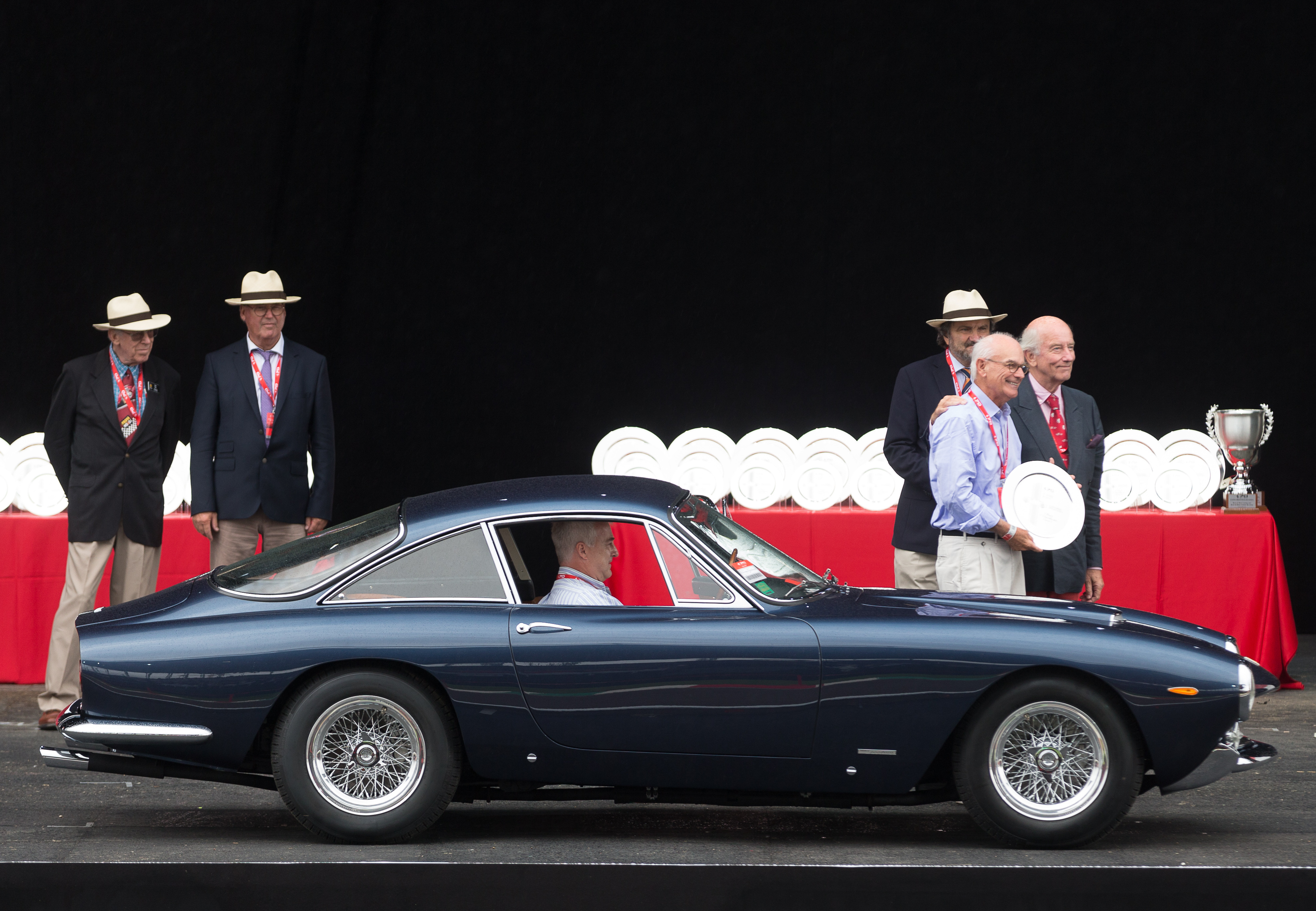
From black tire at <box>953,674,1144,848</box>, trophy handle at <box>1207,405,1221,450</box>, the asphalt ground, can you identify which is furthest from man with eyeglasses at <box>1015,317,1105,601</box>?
trophy handle at <box>1207,405,1221,450</box>

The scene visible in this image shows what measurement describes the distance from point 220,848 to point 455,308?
5.61 m

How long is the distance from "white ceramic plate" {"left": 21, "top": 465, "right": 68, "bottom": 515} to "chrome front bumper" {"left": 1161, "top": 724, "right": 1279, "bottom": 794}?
5516mm

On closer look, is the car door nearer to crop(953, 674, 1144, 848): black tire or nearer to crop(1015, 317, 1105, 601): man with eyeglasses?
crop(953, 674, 1144, 848): black tire

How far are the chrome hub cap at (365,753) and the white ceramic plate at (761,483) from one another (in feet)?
11.5

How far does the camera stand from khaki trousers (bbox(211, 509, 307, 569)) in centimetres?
630

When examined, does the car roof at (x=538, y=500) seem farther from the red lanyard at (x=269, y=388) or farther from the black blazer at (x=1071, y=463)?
the red lanyard at (x=269, y=388)

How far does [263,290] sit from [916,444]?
2.98 metres

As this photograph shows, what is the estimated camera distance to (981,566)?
4.99 metres

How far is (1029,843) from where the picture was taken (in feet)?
13.6

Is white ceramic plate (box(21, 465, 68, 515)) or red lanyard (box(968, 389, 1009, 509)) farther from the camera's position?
white ceramic plate (box(21, 465, 68, 515))

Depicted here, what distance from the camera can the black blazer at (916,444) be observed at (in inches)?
228

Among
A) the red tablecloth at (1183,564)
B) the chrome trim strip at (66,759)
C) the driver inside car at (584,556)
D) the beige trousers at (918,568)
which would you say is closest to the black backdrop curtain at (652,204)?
the red tablecloth at (1183,564)

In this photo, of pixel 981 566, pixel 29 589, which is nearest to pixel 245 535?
pixel 29 589

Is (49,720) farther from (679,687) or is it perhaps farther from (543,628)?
(679,687)
